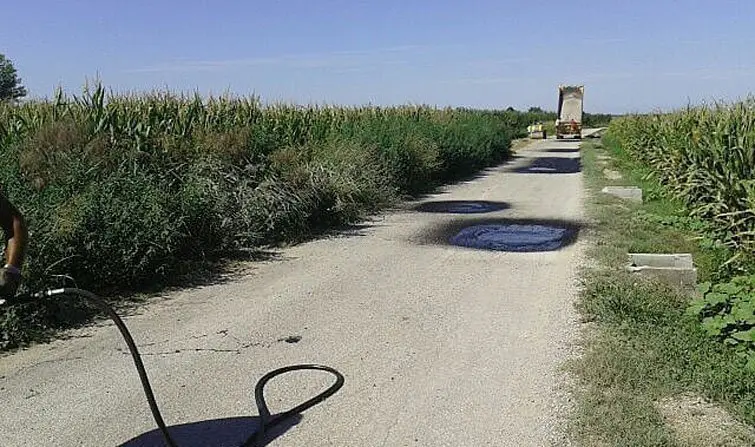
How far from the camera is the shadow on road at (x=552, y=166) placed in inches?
1035

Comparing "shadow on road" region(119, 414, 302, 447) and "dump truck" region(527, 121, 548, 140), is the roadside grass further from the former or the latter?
"dump truck" region(527, 121, 548, 140)

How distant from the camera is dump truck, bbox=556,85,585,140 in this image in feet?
178

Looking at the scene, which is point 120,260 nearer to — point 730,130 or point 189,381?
point 189,381

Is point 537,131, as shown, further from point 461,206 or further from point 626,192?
point 461,206

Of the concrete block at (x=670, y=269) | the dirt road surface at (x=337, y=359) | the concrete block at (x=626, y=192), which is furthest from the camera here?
the concrete block at (x=626, y=192)

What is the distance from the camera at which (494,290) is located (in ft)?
26.8

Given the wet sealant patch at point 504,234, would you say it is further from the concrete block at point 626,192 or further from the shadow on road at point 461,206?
the concrete block at point 626,192

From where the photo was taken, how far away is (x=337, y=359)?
5840 millimetres

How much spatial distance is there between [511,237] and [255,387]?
7147mm

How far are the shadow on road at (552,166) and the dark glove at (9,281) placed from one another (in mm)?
23562

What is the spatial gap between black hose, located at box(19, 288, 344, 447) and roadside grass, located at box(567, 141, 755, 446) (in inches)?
62.8

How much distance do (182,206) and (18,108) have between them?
609 cm

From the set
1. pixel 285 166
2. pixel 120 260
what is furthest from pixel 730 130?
pixel 120 260

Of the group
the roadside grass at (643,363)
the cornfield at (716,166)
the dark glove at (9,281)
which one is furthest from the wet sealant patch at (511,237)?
the dark glove at (9,281)
